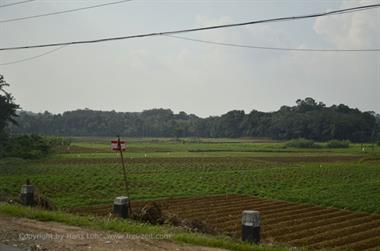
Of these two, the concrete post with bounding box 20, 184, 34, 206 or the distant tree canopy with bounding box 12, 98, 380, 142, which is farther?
the distant tree canopy with bounding box 12, 98, 380, 142

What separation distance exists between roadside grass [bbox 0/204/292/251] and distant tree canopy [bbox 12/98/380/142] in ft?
376

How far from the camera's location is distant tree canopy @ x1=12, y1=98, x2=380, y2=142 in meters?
122

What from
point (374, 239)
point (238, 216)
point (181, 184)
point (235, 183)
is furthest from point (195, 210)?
point (235, 183)

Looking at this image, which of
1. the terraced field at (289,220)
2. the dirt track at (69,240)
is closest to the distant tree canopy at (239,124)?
the terraced field at (289,220)

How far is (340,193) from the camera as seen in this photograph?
28031 millimetres

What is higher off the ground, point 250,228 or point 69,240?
point 250,228

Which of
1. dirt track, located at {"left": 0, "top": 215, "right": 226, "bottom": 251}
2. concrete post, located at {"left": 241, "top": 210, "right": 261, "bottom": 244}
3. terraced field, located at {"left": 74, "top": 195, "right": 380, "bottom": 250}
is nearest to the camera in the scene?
dirt track, located at {"left": 0, "top": 215, "right": 226, "bottom": 251}

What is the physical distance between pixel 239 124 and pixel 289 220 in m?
135

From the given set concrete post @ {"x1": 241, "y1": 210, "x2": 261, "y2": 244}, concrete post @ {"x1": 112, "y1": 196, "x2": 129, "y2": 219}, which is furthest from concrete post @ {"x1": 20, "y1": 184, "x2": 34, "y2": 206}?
concrete post @ {"x1": 241, "y1": 210, "x2": 261, "y2": 244}

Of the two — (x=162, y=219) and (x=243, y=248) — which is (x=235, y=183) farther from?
(x=243, y=248)

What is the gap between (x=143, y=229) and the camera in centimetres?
959

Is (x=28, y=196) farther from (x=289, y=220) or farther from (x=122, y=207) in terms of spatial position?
(x=289, y=220)

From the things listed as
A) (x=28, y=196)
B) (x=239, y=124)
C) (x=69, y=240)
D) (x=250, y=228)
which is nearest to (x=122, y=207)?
(x=69, y=240)

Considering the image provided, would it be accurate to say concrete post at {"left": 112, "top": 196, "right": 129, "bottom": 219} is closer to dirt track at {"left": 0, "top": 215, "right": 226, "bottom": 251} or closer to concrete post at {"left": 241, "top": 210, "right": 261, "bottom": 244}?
dirt track at {"left": 0, "top": 215, "right": 226, "bottom": 251}
